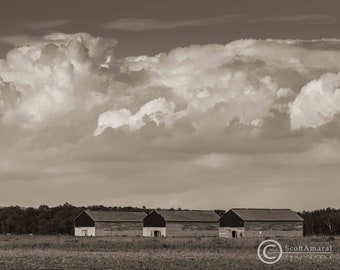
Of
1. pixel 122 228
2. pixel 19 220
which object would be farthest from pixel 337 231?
pixel 19 220

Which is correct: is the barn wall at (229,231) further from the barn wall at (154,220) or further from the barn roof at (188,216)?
the barn wall at (154,220)

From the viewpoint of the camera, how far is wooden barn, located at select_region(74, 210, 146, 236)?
10425cm

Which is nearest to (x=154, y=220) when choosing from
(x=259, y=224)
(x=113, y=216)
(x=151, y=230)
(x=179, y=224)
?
(x=151, y=230)

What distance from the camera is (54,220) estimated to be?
435 feet

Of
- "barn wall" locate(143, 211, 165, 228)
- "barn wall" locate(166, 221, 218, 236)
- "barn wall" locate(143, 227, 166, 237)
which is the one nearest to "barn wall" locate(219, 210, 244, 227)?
"barn wall" locate(166, 221, 218, 236)

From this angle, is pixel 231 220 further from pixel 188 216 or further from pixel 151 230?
pixel 151 230

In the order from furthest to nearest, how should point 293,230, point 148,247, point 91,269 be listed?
point 293,230
point 148,247
point 91,269

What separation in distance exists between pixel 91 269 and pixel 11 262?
6.04 metres

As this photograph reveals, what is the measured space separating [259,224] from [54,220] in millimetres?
45907

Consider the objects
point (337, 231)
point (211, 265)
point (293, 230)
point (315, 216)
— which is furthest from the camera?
point (315, 216)

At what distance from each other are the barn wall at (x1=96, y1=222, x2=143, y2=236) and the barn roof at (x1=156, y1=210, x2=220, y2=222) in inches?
160

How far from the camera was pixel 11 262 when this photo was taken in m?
38.9

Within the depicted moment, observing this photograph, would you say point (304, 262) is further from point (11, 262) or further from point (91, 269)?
point (11, 262)

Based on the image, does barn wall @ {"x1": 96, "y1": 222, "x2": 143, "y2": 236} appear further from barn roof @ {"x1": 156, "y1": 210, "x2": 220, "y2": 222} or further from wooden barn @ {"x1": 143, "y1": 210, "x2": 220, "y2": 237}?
barn roof @ {"x1": 156, "y1": 210, "x2": 220, "y2": 222}
